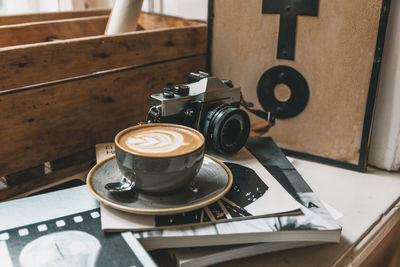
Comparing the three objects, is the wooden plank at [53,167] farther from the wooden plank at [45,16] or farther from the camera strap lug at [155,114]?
the wooden plank at [45,16]

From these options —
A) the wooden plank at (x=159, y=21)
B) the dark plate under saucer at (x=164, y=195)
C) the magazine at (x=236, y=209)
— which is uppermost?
the wooden plank at (x=159, y=21)

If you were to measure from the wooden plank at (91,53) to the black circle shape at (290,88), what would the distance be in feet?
0.56

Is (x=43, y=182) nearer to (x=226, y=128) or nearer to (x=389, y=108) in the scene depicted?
(x=226, y=128)

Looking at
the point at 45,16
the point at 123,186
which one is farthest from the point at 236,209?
the point at 45,16

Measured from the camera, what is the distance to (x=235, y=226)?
48cm

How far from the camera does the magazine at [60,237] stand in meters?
0.42

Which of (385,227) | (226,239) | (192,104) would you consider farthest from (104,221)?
(385,227)

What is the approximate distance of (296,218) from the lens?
0.50 m

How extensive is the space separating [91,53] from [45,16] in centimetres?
34

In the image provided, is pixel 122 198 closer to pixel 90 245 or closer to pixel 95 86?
pixel 90 245

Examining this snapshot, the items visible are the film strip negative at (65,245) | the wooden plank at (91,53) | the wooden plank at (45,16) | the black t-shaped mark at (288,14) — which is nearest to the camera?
the film strip negative at (65,245)

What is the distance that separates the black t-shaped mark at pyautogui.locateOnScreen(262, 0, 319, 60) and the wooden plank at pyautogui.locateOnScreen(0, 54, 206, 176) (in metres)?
0.21

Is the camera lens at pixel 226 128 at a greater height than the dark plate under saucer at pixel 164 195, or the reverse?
the camera lens at pixel 226 128

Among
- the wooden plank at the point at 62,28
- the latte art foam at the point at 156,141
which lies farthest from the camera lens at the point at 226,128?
the wooden plank at the point at 62,28
